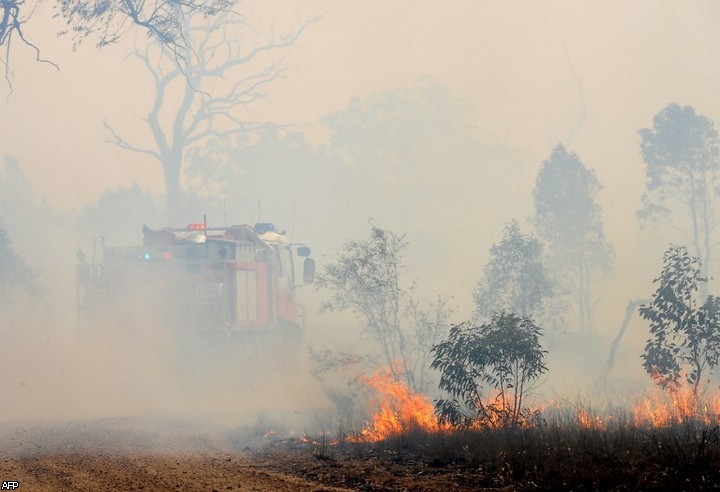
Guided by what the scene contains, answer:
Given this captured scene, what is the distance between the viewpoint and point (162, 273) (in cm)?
2302

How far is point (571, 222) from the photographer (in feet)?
158

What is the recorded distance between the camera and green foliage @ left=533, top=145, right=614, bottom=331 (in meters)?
48.0

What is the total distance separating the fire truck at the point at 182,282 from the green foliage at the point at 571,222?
27502 millimetres

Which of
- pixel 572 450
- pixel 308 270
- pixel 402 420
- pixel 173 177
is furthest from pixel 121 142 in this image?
pixel 572 450

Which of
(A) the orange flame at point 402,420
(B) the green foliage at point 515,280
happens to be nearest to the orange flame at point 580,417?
(A) the orange flame at point 402,420

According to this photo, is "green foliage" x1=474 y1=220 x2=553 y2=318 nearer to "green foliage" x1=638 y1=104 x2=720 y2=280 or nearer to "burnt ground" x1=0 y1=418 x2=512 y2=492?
"green foliage" x1=638 y1=104 x2=720 y2=280

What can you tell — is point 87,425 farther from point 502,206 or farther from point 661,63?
point 661,63

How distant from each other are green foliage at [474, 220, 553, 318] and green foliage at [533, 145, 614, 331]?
1502cm

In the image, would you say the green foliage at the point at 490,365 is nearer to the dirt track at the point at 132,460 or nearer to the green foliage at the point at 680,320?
the green foliage at the point at 680,320

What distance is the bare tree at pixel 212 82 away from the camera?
2116 inches

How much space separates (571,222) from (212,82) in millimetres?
26508

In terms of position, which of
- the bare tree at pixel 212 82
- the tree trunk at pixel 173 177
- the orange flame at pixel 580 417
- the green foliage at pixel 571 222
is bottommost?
the orange flame at pixel 580 417

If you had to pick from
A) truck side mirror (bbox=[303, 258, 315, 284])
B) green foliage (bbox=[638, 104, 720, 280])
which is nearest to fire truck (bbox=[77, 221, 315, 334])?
truck side mirror (bbox=[303, 258, 315, 284])

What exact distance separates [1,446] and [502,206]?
83.4m
